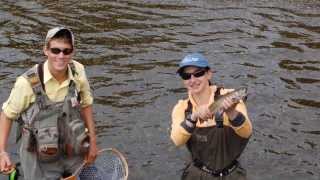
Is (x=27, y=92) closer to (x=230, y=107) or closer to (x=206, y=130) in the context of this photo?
(x=206, y=130)

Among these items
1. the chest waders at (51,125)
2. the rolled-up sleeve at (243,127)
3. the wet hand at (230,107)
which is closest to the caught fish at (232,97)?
the wet hand at (230,107)

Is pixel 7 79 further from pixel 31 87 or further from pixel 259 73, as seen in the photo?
pixel 31 87

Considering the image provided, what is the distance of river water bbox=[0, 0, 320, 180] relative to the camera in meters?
10.4

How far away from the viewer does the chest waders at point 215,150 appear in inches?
275

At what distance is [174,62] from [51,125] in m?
7.80

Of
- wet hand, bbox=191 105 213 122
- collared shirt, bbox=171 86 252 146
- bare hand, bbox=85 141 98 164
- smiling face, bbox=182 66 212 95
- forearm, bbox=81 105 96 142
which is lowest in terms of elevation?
bare hand, bbox=85 141 98 164

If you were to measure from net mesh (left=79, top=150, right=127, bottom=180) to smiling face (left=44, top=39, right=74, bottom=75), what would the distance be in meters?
1.49

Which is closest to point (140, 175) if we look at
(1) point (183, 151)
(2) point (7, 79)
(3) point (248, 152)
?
(1) point (183, 151)

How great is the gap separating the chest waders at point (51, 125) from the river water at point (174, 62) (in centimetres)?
256

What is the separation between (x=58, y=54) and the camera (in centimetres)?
714

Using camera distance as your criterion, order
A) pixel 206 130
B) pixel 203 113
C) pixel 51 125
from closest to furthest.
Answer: pixel 203 113, pixel 206 130, pixel 51 125

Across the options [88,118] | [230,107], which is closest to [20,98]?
[88,118]

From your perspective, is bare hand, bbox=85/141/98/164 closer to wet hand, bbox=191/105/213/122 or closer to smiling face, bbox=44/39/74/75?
smiling face, bbox=44/39/74/75

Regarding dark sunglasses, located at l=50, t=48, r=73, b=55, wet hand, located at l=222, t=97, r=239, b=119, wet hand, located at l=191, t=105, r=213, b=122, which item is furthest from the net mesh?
wet hand, located at l=222, t=97, r=239, b=119
